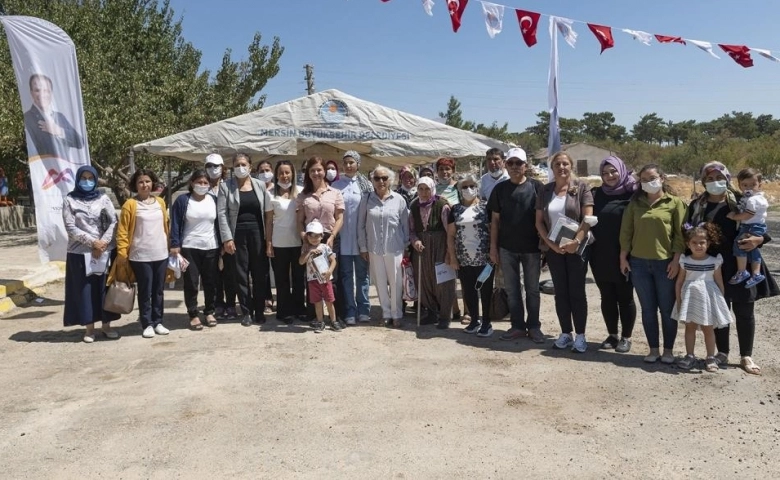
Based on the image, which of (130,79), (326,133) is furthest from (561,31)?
(130,79)

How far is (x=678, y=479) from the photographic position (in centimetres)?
323

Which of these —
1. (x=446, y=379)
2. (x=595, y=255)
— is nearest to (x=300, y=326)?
(x=446, y=379)

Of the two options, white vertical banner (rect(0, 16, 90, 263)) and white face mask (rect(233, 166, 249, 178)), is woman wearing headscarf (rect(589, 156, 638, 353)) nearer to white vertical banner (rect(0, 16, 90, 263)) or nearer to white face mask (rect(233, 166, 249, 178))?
white face mask (rect(233, 166, 249, 178))

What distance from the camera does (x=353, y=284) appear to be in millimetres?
6902

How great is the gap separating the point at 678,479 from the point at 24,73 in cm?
790

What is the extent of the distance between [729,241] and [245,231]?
459cm

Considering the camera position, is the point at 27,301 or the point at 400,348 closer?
the point at 400,348

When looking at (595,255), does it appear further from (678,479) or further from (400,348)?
(678,479)

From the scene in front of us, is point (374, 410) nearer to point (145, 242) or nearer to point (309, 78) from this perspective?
point (145, 242)

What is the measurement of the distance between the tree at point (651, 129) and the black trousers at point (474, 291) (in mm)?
87887

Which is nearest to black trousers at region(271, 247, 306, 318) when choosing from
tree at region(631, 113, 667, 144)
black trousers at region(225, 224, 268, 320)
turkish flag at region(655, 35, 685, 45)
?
black trousers at region(225, 224, 268, 320)

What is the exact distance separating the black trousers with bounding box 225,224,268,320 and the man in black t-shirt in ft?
8.19

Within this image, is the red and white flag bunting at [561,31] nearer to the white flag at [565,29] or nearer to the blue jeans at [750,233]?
the white flag at [565,29]

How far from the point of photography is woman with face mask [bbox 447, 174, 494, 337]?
616 centimetres
